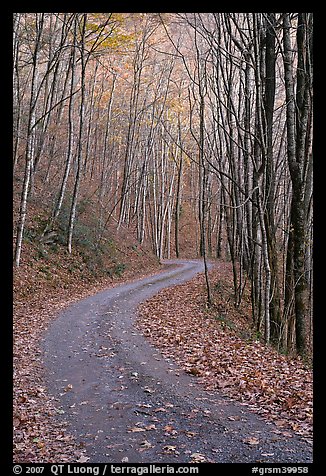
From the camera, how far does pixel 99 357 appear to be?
850 centimetres

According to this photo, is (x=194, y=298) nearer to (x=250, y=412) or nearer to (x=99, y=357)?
(x=99, y=357)

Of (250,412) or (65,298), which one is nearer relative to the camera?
(250,412)

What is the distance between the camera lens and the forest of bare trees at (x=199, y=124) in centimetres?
1048

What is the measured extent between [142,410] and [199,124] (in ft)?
80.3

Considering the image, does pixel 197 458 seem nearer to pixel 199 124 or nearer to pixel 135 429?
pixel 135 429

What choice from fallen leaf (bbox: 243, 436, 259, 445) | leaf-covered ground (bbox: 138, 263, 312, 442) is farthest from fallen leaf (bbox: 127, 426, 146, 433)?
leaf-covered ground (bbox: 138, 263, 312, 442)

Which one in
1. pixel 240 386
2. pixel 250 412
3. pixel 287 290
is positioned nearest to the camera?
pixel 250 412

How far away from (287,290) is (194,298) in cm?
493

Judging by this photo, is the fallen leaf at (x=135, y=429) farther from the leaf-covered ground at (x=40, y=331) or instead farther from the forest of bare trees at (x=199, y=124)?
the forest of bare trees at (x=199, y=124)

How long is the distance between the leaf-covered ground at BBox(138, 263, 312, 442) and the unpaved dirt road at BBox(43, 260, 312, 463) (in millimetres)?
309

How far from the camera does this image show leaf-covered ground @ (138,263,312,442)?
605cm

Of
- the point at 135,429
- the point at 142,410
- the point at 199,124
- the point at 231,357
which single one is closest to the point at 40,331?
the point at 231,357

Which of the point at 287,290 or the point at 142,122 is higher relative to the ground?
the point at 142,122
